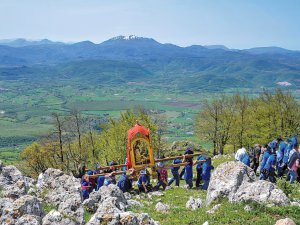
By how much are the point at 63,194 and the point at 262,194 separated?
9299 mm

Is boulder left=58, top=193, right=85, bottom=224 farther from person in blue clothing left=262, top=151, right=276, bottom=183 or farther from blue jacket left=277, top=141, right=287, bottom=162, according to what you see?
blue jacket left=277, top=141, right=287, bottom=162

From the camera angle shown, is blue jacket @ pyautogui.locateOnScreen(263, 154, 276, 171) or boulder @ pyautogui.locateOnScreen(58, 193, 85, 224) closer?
boulder @ pyautogui.locateOnScreen(58, 193, 85, 224)

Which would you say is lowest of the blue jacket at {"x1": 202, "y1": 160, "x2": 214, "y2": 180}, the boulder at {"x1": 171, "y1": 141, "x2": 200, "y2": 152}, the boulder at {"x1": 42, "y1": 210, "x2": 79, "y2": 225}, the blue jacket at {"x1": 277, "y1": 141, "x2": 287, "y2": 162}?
the boulder at {"x1": 171, "y1": 141, "x2": 200, "y2": 152}

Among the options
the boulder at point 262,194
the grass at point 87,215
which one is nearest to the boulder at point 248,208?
the boulder at point 262,194

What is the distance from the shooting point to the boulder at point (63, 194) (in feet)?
49.9

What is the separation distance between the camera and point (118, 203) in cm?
1712

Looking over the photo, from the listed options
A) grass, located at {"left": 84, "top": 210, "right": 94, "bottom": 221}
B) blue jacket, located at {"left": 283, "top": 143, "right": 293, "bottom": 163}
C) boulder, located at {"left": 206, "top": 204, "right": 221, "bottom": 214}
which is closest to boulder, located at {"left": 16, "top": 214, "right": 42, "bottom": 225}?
grass, located at {"left": 84, "top": 210, "right": 94, "bottom": 221}

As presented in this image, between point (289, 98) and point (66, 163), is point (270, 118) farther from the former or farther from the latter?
point (66, 163)

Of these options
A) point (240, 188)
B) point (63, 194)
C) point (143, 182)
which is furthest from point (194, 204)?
point (143, 182)

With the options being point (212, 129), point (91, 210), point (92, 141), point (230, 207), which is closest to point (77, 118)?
point (92, 141)

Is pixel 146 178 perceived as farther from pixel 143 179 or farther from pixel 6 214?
pixel 6 214

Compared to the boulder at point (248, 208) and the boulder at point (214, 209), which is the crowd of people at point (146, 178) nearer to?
the boulder at point (214, 209)

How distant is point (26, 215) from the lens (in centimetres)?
1229

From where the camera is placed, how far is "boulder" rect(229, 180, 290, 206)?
15.9 meters
